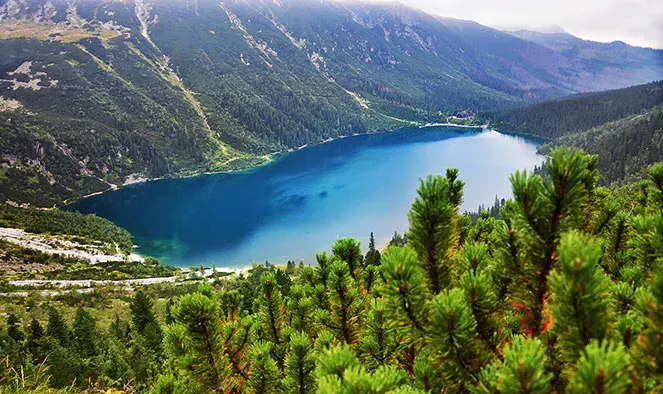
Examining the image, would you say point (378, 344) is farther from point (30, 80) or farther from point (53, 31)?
point (53, 31)

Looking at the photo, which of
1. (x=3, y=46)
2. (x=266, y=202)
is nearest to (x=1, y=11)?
(x=3, y=46)

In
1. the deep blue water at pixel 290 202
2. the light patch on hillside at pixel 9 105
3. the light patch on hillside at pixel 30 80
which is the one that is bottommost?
the deep blue water at pixel 290 202

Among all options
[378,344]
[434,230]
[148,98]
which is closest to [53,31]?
[148,98]

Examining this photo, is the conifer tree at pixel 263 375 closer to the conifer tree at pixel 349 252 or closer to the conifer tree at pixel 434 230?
the conifer tree at pixel 349 252

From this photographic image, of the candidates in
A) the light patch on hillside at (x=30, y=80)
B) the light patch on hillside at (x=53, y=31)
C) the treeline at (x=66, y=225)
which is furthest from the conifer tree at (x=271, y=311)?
the light patch on hillside at (x=53, y=31)

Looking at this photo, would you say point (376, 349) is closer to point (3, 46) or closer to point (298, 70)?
point (3, 46)
